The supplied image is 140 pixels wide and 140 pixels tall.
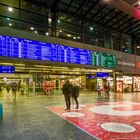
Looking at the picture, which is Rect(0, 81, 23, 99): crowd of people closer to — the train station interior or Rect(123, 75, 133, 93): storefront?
the train station interior

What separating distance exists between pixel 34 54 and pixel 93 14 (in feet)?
28.0

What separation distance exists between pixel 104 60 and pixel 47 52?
22.0 ft

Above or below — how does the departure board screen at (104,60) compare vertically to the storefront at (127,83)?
above

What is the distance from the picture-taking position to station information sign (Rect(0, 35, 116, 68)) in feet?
46.1

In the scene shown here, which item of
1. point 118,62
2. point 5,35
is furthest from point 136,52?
point 5,35

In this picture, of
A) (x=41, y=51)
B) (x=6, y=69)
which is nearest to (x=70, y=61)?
(x=41, y=51)

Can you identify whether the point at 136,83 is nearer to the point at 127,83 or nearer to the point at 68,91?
the point at 127,83

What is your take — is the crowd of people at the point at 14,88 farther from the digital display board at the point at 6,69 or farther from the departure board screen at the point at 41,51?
the departure board screen at the point at 41,51

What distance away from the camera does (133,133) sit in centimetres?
665

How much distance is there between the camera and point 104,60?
67.7 ft

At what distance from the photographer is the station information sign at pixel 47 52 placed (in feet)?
46.1

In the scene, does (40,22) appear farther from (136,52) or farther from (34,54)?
(136,52)

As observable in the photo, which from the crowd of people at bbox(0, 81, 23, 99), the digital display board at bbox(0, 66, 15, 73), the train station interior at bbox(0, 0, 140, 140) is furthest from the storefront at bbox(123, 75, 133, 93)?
the digital display board at bbox(0, 66, 15, 73)

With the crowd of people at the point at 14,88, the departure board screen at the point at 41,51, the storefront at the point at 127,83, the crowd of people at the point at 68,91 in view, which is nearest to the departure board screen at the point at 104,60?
the departure board screen at the point at 41,51
